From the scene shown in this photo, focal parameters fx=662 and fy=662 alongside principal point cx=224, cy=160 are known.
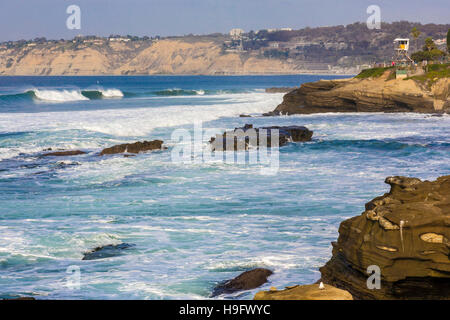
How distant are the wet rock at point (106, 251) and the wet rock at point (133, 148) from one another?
51.0ft

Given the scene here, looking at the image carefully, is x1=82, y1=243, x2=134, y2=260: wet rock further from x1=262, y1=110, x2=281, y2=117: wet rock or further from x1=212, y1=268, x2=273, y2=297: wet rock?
x1=262, y1=110, x2=281, y2=117: wet rock

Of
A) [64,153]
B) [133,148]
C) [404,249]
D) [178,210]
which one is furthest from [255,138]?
[404,249]

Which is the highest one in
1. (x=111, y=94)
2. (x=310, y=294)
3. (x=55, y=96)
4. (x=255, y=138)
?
(x=310, y=294)

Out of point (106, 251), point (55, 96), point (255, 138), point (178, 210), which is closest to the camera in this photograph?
point (106, 251)

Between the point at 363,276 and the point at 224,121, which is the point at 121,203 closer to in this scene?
the point at 363,276

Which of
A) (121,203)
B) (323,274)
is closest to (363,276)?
(323,274)

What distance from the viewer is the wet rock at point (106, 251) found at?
37.4 feet

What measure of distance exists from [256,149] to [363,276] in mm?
20651

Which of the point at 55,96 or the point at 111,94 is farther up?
the point at 55,96

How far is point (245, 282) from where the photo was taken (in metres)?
9.48

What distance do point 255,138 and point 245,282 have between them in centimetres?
2083

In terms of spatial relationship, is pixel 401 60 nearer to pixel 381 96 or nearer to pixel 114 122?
pixel 381 96
